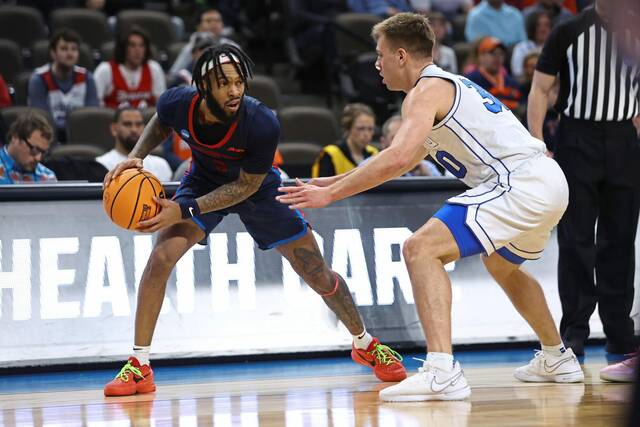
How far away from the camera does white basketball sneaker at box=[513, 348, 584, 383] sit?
17.8 feet

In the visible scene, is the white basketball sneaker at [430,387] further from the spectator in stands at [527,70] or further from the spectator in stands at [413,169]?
the spectator in stands at [527,70]

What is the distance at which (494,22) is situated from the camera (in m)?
12.5

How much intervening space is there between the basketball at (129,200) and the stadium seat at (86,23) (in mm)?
6343

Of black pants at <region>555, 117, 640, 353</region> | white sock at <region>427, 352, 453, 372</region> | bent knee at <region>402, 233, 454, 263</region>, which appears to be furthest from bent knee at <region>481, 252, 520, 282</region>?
black pants at <region>555, 117, 640, 353</region>

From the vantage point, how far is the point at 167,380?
5.91 m

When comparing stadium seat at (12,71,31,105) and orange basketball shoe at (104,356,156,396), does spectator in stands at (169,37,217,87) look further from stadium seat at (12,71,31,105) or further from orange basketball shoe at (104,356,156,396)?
orange basketball shoe at (104,356,156,396)

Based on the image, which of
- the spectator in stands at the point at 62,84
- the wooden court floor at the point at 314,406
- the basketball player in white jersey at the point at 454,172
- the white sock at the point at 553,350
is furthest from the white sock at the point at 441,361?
the spectator in stands at the point at 62,84

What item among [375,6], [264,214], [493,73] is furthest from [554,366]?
[375,6]

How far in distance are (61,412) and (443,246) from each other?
1.84 m

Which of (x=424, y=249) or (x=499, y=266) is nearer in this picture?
(x=424, y=249)

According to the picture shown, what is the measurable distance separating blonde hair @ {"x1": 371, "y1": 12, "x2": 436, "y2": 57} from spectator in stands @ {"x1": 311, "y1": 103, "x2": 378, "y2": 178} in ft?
10.5

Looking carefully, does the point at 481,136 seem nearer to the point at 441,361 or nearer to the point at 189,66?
the point at 441,361

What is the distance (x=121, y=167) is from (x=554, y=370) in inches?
95.5

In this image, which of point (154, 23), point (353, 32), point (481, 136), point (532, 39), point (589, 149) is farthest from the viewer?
point (532, 39)
